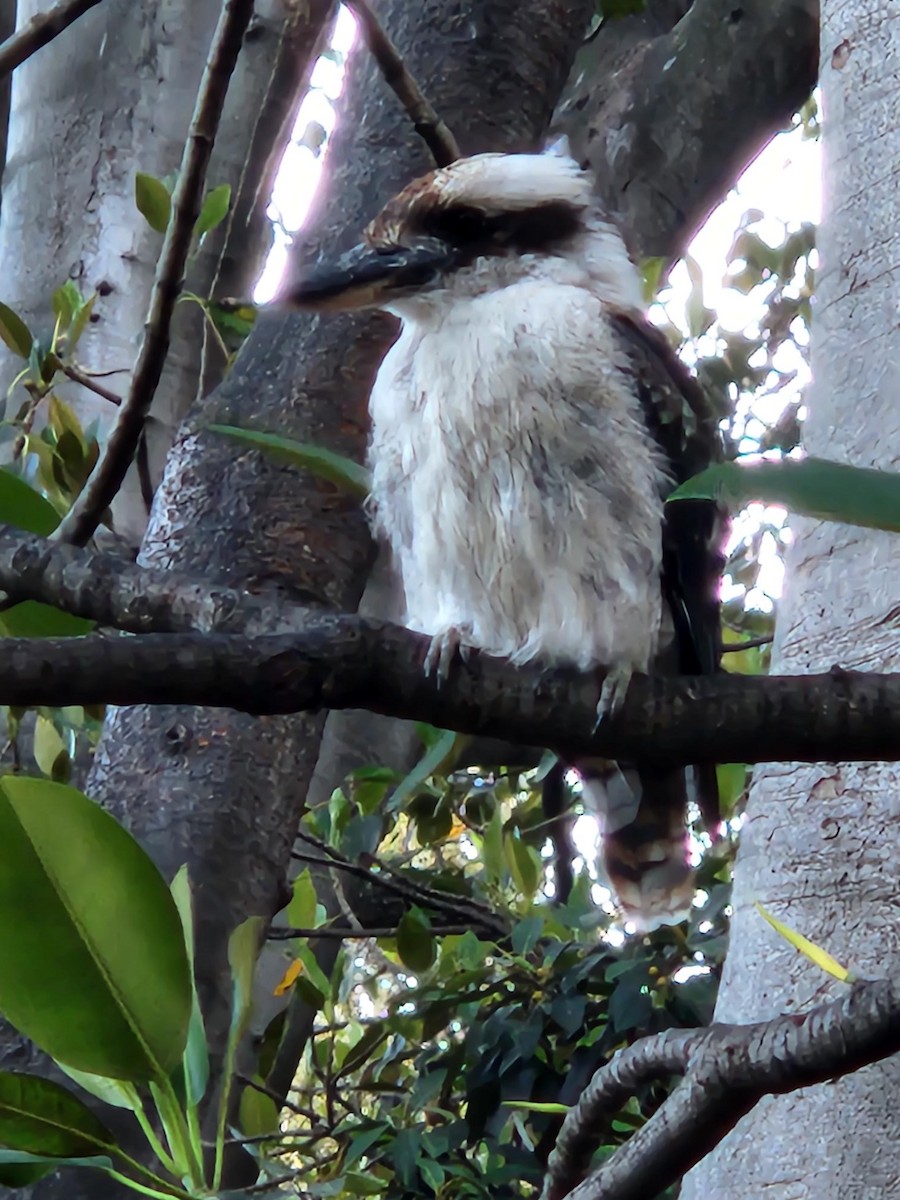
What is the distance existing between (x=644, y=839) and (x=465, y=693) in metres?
0.74

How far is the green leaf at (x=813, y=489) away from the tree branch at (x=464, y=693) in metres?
0.19

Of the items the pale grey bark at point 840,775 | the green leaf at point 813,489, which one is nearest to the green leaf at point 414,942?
the pale grey bark at point 840,775

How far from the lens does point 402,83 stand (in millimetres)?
1078

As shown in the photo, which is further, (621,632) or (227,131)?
(227,131)

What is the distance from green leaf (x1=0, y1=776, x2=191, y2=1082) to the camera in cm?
76

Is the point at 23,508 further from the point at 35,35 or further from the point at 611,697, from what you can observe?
the point at 611,697

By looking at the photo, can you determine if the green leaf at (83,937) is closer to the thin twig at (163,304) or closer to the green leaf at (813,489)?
the thin twig at (163,304)

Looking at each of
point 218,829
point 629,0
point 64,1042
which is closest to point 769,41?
point 629,0

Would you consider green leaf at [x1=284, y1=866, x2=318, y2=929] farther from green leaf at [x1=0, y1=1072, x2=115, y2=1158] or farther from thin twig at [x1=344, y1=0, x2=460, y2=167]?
thin twig at [x1=344, y1=0, x2=460, y2=167]

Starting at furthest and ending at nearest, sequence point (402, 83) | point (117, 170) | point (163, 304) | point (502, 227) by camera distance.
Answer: point (117, 170), point (502, 227), point (402, 83), point (163, 304)

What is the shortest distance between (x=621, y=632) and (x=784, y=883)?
0.99ft

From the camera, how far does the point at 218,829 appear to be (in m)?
1.22

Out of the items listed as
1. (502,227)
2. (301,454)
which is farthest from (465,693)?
(502,227)

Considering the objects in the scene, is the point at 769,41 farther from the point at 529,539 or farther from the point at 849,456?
the point at 529,539
